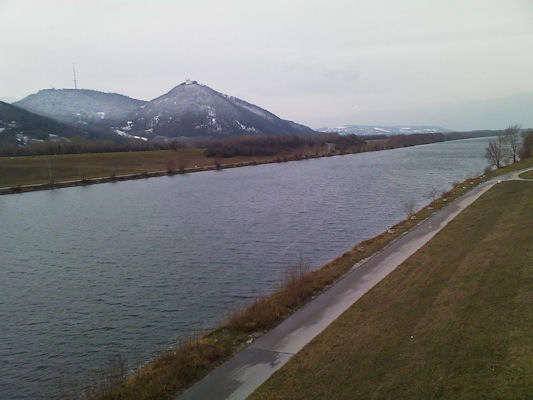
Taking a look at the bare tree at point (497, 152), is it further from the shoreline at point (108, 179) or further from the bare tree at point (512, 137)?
the shoreline at point (108, 179)

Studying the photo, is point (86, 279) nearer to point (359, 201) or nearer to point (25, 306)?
point (25, 306)

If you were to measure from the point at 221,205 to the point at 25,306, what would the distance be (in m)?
26.5

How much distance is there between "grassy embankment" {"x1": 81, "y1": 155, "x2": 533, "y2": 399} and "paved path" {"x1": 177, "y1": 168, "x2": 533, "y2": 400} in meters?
0.39

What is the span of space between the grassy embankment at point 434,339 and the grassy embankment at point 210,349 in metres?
2.18

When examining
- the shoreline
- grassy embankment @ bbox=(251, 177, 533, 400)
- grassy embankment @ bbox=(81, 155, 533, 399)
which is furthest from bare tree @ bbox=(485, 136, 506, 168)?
the shoreline

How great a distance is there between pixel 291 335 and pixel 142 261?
14.1 metres

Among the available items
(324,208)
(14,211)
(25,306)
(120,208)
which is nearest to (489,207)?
(324,208)

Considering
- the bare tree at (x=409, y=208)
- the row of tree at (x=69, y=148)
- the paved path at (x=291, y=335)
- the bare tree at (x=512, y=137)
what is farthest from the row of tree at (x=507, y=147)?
the row of tree at (x=69, y=148)

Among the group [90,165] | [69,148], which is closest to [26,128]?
[69,148]

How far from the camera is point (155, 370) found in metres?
10.9

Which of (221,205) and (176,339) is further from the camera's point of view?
(221,205)

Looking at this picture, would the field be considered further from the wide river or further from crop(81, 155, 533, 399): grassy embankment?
crop(81, 155, 533, 399): grassy embankment

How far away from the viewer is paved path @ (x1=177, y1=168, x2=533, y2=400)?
9852 mm

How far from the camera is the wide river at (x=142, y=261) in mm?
14242
